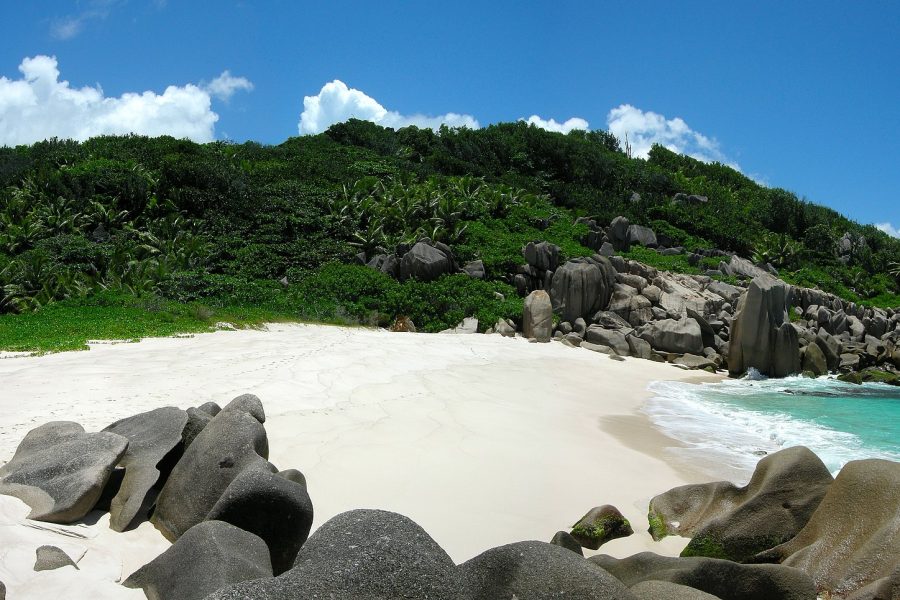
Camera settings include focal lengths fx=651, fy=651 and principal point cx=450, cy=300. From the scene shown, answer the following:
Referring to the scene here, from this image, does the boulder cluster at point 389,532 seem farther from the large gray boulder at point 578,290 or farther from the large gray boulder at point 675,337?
the large gray boulder at point 578,290

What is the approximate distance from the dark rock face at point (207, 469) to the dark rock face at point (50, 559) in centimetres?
88

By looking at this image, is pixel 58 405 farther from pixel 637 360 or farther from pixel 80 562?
pixel 637 360

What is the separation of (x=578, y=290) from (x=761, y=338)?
6.00 metres

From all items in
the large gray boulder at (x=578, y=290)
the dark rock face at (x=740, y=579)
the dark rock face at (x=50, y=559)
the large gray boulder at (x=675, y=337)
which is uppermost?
the large gray boulder at (x=578, y=290)

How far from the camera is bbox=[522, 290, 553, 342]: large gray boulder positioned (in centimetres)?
2055

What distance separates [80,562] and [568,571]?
3207 millimetres

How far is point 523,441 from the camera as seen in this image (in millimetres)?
8180

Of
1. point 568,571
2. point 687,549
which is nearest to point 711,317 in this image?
point 687,549

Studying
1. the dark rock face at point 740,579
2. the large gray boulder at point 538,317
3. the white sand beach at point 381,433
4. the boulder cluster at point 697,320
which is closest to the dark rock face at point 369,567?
the dark rock face at point 740,579

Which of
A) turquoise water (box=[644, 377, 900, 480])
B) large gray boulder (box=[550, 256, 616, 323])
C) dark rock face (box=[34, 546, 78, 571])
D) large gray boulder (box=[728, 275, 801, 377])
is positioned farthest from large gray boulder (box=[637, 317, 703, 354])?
dark rock face (box=[34, 546, 78, 571])

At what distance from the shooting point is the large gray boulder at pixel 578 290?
2259cm

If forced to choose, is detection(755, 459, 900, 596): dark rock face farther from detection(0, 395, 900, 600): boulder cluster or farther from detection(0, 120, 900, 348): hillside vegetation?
detection(0, 120, 900, 348): hillside vegetation

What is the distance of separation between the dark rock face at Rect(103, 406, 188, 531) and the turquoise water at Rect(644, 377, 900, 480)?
597 centimetres

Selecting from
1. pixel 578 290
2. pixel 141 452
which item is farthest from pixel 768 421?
pixel 578 290
